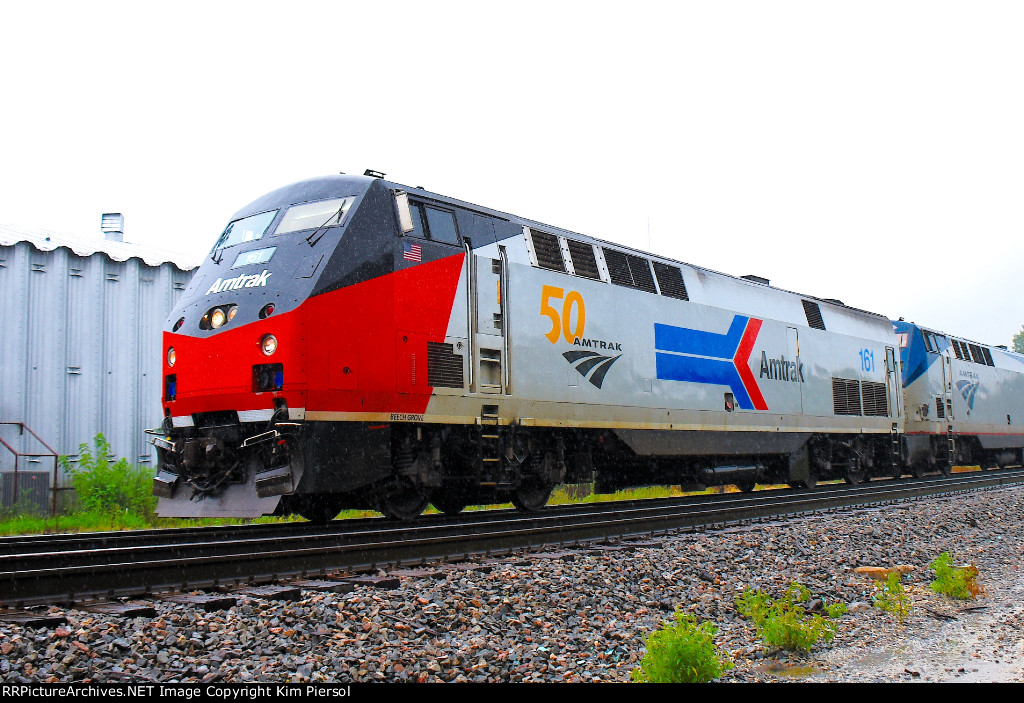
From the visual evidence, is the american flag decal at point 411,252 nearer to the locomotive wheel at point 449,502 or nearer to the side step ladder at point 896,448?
the locomotive wheel at point 449,502

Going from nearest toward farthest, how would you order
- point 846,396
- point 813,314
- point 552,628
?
1. point 552,628
2. point 813,314
3. point 846,396

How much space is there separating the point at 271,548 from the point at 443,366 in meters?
2.76

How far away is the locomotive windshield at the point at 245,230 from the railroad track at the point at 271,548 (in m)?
3.14

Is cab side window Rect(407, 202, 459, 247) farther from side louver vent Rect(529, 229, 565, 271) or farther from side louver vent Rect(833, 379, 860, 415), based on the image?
side louver vent Rect(833, 379, 860, 415)

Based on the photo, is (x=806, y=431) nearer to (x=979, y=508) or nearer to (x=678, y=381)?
(x=979, y=508)

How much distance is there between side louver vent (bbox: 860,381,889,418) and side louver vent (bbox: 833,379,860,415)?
1.16 ft

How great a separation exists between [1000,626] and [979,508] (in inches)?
294

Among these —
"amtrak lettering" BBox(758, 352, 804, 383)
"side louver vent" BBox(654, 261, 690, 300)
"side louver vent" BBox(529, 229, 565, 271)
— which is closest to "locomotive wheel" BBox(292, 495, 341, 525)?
"side louver vent" BBox(529, 229, 565, 271)

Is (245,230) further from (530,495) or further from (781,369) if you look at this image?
(781,369)

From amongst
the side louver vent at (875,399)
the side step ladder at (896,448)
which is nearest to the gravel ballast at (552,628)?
the side louver vent at (875,399)

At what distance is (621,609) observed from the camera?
6074 mm

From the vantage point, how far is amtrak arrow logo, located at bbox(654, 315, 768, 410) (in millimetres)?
12547

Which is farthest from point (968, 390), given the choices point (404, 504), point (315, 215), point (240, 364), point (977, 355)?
point (240, 364)

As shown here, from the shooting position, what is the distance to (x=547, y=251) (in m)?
10.9
